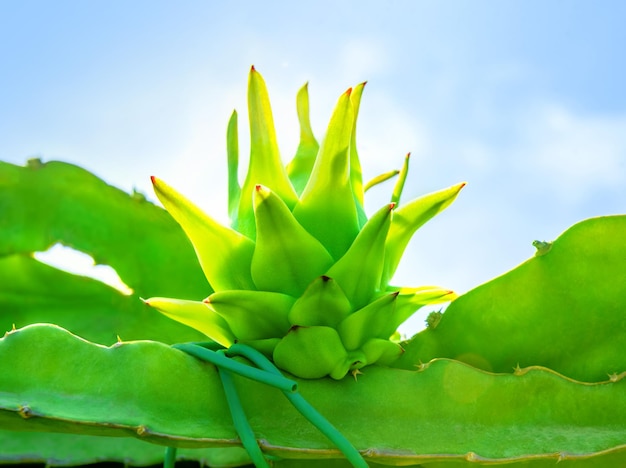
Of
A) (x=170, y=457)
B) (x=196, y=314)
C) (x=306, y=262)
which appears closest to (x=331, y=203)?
(x=306, y=262)

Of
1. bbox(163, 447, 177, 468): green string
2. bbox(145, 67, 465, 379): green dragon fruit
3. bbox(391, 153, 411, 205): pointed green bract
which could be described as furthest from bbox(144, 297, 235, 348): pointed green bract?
bbox(391, 153, 411, 205): pointed green bract

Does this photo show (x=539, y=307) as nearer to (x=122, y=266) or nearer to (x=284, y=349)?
(x=284, y=349)

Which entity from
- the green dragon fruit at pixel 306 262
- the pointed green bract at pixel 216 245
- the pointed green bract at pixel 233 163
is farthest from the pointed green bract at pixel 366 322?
the pointed green bract at pixel 233 163

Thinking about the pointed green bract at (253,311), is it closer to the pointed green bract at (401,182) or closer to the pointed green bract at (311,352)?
the pointed green bract at (311,352)

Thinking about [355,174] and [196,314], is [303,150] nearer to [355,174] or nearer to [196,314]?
[355,174]

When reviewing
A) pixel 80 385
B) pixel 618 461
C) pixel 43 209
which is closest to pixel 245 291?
pixel 80 385

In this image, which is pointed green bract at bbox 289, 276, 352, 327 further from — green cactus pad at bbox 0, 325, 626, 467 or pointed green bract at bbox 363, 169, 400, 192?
pointed green bract at bbox 363, 169, 400, 192
